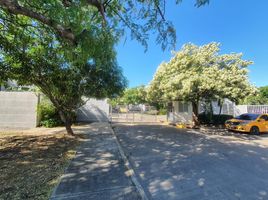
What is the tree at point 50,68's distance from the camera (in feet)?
18.6

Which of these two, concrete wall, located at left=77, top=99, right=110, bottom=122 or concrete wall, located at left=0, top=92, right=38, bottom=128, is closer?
concrete wall, located at left=0, top=92, right=38, bottom=128

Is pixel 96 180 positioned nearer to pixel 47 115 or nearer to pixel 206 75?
pixel 206 75

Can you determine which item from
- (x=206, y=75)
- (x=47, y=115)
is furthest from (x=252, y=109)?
(x=47, y=115)

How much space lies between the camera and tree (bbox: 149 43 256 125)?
11.0 m

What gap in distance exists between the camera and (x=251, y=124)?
1156 centimetres

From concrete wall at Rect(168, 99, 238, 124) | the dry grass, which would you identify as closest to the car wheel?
concrete wall at Rect(168, 99, 238, 124)

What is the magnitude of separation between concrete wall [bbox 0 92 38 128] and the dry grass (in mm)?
4748

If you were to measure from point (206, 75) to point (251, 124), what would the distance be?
4530 millimetres

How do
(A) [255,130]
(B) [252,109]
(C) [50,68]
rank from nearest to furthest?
(C) [50,68] → (A) [255,130] → (B) [252,109]

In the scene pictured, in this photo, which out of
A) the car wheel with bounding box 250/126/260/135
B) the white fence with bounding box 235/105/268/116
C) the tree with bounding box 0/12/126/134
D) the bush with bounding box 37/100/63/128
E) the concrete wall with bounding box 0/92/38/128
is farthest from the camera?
the white fence with bounding box 235/105/268/116

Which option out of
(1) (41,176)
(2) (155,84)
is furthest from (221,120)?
(1) (41,176)

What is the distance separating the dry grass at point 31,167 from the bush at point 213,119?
43.7 feet

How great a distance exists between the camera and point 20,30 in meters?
5.75

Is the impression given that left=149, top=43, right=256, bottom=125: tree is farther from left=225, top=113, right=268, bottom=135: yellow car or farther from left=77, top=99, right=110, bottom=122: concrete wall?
left=77, top=99, right=110, bottom=122: concrete wall
